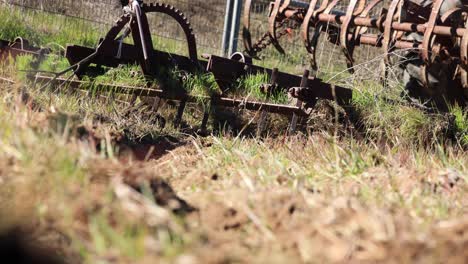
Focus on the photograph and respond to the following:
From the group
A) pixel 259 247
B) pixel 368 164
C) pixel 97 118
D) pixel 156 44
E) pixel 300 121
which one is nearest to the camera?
pixel 259 247

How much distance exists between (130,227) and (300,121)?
11.5 feet

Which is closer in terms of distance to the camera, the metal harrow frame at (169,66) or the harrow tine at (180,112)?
the metal harrow frame at (169,66)

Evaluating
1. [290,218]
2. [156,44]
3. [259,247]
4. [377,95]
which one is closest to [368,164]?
[290,218]

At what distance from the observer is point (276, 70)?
5.02 m

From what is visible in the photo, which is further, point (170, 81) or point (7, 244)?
point (170, 81)

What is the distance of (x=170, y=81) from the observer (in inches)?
184

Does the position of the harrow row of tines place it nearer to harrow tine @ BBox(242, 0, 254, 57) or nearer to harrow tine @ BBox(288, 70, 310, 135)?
harrow tine @ BBox(242, 0, 254, 57)

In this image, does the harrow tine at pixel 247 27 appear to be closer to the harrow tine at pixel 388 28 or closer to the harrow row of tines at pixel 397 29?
the harrow row of tines at pixel 397 29

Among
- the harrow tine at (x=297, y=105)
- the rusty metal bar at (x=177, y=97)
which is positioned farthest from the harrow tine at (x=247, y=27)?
the rusty metal bar at (x=177, y=97)

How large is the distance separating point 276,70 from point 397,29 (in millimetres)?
1056

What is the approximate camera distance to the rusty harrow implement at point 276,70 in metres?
4.54

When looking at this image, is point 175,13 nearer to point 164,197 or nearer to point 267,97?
point 267,97

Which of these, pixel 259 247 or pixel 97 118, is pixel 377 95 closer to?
pixel 97 118

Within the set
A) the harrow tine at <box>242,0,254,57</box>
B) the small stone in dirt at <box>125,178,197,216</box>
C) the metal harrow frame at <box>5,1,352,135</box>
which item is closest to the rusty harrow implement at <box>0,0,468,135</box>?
the metal harrow frame at <box>5,1,352,135</box>
